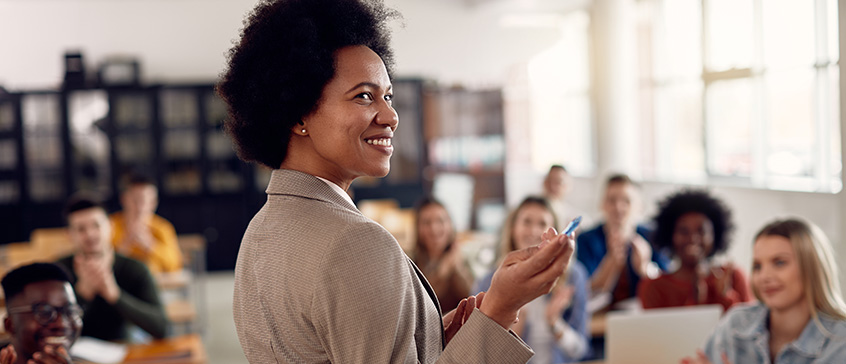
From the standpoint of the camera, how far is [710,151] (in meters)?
6.57

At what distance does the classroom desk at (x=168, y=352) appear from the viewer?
9.50 feet

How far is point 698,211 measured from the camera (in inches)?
144

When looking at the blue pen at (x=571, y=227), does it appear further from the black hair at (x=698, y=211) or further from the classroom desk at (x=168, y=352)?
the black hair at (x=698, y=211)

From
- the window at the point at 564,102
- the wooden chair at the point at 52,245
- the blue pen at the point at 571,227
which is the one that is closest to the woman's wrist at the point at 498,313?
the blue pen at the point at 571,227

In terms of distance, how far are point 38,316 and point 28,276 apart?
0.11m

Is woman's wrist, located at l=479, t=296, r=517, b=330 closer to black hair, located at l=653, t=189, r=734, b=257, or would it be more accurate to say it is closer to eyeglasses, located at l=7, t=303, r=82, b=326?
eyeglasses, located at l=7, t=303, r=82, b=326

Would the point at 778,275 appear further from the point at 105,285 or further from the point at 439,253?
the point at 105,285

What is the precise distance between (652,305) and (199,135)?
6.50 m

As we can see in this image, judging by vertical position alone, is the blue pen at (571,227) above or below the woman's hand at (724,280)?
above

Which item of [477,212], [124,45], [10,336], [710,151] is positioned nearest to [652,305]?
[10,336]

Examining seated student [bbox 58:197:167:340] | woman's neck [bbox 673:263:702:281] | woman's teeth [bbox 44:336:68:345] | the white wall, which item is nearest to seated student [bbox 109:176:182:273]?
seated student [bbox 58:197:167:340]

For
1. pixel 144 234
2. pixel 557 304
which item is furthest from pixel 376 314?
pixel 144 234

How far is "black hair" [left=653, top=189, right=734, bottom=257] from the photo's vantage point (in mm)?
3676

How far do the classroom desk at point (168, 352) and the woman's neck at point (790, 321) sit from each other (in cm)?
199
